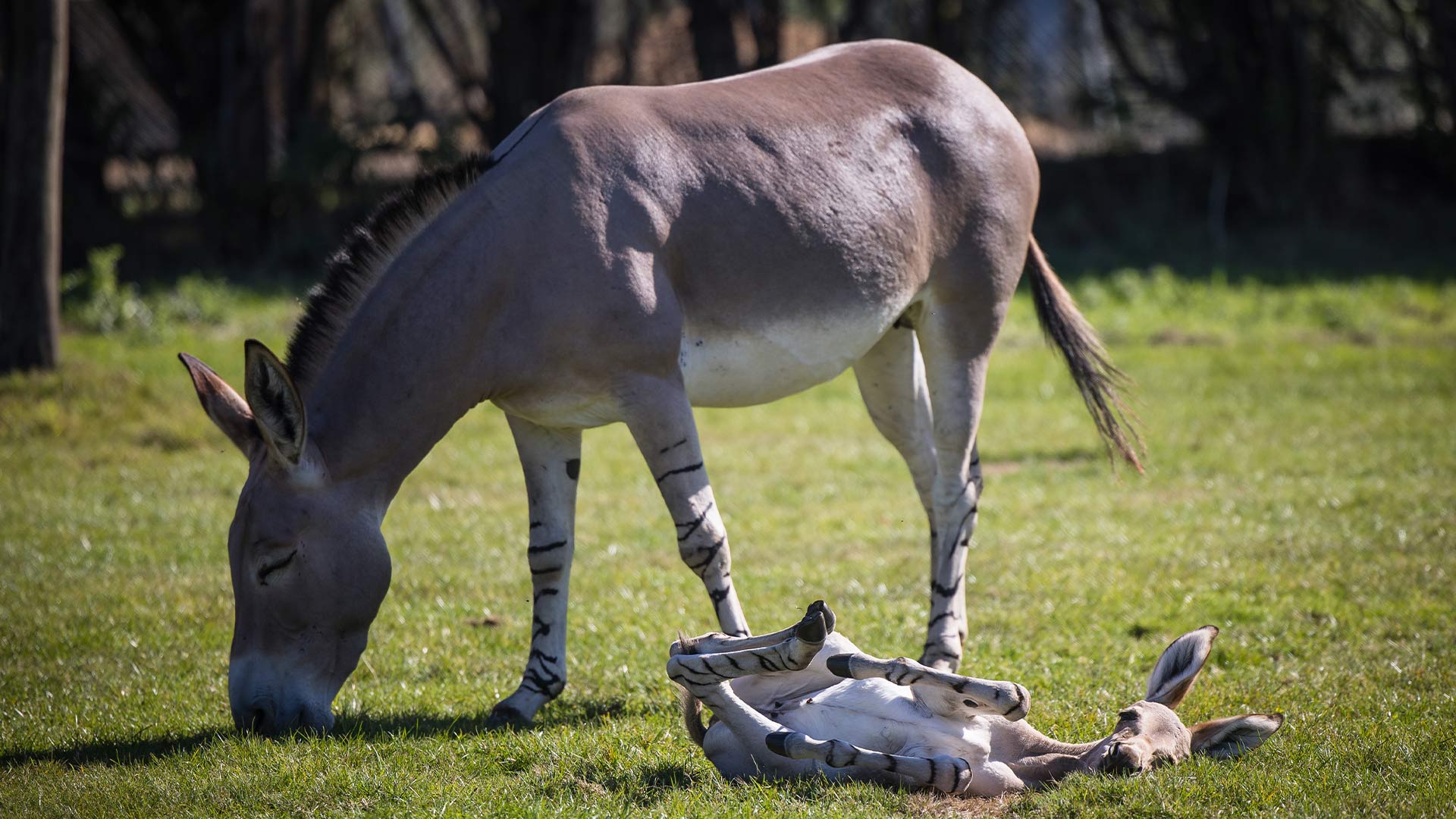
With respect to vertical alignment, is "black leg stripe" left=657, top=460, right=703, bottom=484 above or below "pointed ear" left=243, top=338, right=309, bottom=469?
below

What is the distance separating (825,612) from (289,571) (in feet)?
5.90

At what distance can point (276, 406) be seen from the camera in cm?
405

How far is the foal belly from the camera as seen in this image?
459 cm

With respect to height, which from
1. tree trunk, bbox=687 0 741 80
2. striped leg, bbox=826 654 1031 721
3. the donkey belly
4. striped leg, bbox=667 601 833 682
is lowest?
striped leg, bbox=826 654 1031 721

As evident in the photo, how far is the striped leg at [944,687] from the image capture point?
12.1 feet

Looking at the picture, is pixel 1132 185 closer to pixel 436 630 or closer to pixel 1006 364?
pixel 1006 364

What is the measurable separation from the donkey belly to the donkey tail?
3.88 ft

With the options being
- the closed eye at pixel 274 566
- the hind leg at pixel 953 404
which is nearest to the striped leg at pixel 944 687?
the hind leg at pixel 953 404

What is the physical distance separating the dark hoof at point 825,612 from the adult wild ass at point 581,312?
756 mm

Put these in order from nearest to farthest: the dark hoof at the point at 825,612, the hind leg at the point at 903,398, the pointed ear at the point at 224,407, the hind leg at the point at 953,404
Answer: the dark hoof at the point at 825,612
the pointed ear at the point at 224,407
the hind leg at the point at 953,404
the hind leg at the point at 903,398

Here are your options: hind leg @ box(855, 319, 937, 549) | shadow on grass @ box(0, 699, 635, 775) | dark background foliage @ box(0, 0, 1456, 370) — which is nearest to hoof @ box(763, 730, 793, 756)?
shadow on grass @ box(0, 699, 635, 775)

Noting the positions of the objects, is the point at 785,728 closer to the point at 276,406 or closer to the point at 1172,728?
the point at 1172,728

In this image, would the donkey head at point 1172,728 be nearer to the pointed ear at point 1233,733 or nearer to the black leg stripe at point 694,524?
the pointed ear at point 1233,733

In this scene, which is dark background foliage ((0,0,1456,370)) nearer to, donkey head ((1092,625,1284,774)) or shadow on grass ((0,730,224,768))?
shadow on grass ((0,730,224,768))
